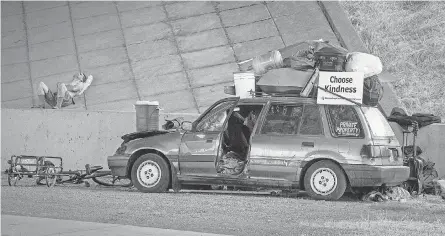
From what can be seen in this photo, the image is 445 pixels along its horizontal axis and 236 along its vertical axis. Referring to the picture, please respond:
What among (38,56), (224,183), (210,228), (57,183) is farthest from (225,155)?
(38,56)

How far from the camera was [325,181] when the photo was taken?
14.8m

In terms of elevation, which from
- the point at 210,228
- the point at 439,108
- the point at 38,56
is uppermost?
the point at 38,56

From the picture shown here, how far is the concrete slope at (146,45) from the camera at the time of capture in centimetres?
2328

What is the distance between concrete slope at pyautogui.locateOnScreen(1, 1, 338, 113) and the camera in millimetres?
23281

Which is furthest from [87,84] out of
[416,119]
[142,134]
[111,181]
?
[416,119]

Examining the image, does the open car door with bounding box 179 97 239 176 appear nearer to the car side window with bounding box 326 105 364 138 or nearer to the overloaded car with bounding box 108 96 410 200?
the overloaded car with bounding box 108 96 410 200

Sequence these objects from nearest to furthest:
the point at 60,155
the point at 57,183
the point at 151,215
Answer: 1. the point at 151,215
2. the point at 57,183
3. the point at 60,155

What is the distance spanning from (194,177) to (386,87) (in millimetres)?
7400

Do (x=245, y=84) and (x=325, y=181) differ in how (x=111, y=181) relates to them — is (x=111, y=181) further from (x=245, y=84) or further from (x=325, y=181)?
(x=325, y=181)

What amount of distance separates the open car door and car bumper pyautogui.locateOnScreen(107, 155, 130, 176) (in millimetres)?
936

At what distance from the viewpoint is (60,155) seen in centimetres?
1923

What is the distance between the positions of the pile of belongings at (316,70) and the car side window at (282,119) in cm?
31

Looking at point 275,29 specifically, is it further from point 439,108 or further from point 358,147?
point 358,147

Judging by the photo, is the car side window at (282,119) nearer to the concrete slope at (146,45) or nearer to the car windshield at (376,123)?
the car windshield at (376,123)
